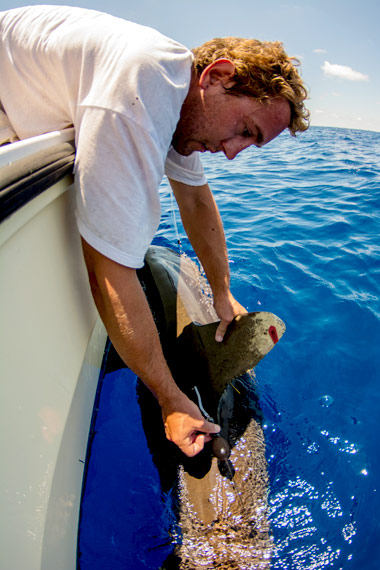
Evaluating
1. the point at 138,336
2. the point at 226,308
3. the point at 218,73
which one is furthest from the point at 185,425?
the point at 218,73

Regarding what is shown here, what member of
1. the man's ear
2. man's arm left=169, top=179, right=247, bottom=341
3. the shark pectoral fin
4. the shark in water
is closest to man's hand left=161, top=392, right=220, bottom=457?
the shark in water

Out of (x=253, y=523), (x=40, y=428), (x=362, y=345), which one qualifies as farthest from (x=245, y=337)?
(x=362, y=345)

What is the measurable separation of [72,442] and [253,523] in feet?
2.95

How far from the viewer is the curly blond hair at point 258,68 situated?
1305 mm

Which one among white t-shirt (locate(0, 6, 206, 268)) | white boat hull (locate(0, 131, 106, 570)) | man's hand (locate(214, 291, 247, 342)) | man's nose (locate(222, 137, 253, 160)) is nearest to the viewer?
white boat hull (locate(0, 131, 106, 570))

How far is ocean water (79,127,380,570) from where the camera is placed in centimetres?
166

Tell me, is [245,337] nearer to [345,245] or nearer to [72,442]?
[72,442]

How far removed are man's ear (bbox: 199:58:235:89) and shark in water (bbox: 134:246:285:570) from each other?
1.01m

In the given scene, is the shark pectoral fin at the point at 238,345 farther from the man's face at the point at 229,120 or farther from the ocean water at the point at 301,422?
the man's face at the point at 229,120

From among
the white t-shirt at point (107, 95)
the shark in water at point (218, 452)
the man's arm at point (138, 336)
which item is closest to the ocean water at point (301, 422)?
the shark in water at point (218, 452)

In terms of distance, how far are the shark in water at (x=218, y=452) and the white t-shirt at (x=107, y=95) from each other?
78 centimetres

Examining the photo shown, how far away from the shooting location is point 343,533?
1712 mm

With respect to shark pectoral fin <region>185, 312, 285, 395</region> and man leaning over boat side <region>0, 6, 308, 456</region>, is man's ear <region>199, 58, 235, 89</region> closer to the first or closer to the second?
man leaning over boat side <region>0, 6, 308, 456</region>

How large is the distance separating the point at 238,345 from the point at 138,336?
61 centimetres
